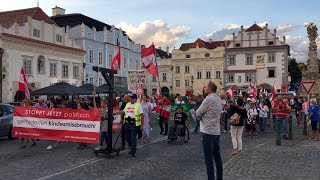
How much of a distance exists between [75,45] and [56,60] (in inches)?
171

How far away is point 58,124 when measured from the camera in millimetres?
13023

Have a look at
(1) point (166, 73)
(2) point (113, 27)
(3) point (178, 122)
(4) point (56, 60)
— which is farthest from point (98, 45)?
(3) point (178, 122)

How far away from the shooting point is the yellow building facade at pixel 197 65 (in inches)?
2741

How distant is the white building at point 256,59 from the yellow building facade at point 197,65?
217cm

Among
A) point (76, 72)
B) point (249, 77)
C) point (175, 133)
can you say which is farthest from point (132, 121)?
→ point (249, 77)

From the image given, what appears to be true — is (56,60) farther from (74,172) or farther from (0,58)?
(74,172)

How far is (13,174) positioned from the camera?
916cm

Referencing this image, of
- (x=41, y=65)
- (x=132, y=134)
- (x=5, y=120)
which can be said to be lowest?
(x=132, y=134)

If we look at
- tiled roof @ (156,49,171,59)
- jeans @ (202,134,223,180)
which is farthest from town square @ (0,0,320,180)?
tiled roof @ (156,49,171,59)

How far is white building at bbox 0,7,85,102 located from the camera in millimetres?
35562

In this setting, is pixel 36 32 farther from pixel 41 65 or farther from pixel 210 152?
pixel 210 152

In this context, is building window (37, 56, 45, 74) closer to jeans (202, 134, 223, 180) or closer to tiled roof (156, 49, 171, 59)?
jeans (202, 134, 223, 180)

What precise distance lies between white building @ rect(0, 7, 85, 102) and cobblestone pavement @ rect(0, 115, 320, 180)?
23329 millimetres

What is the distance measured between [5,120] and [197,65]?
57123 millimetres
